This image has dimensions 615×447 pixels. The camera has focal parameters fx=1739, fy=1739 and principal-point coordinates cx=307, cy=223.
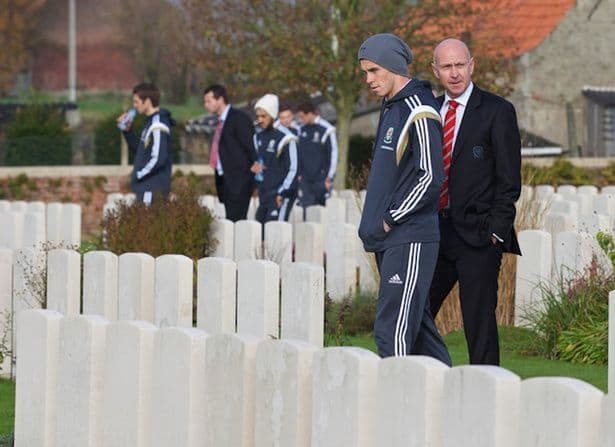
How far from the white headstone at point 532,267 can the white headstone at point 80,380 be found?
4.80 meters

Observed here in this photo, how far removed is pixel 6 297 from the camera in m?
10.3

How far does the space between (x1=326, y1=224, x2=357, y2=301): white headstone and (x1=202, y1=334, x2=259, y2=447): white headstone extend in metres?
7.30

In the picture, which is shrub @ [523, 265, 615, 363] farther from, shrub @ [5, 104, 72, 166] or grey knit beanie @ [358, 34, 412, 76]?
shrub @ [5, 104, 72, 166]

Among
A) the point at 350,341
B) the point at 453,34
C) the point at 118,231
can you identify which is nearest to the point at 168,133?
the point at 118,231

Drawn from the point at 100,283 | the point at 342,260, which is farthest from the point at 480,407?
the point at 342,260

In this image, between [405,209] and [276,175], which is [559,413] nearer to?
[405,209]

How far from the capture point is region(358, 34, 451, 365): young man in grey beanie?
7359 mm

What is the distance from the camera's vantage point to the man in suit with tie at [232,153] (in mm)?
15070

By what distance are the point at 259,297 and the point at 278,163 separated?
7473mm

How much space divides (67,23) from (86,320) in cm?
6994

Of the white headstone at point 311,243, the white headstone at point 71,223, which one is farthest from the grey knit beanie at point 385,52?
the white headstone at point 71,223

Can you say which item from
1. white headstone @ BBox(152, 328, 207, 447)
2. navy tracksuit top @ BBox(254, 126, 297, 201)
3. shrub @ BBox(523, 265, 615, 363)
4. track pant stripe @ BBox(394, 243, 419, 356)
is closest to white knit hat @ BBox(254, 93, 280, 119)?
navy tracksuit top @ BBox(254, 126, 297, 201)

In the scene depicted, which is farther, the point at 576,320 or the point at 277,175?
the point at 277,175

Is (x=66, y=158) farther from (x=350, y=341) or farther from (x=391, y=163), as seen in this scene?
(x=391, y=163)
